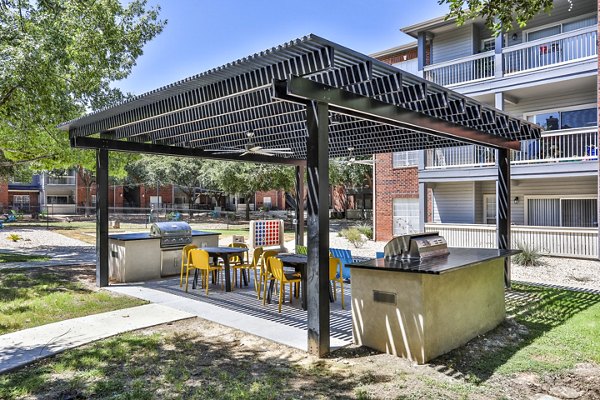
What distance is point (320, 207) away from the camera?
5.40m

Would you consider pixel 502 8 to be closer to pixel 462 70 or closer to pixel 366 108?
pixel 366 108

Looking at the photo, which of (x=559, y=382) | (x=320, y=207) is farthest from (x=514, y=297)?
(x=320, y=207)

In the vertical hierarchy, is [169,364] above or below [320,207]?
below

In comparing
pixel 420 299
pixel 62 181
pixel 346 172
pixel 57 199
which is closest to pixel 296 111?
pixel 420 299

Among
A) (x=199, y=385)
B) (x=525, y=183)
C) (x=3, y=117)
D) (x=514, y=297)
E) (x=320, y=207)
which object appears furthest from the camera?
(x=525, y=183)

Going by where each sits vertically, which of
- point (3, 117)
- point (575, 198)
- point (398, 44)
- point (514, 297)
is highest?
point (398, 44)

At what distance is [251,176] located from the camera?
29203 mm

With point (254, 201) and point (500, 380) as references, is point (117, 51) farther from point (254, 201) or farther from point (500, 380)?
point (254, 201)

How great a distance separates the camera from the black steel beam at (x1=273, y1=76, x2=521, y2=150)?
512cm

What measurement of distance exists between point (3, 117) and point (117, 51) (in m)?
4.78

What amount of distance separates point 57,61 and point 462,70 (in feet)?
44.6

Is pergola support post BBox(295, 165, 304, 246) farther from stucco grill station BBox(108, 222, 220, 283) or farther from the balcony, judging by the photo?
the balcony

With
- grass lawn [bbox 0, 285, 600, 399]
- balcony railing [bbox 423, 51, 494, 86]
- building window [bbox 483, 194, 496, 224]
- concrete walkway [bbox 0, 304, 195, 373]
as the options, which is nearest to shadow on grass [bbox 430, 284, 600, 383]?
grass lawn [bbox 0, 285, 600, 399]

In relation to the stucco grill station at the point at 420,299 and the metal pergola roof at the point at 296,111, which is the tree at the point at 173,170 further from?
the stucco grill station at the point at 420,299
